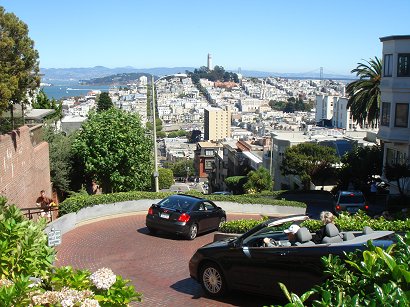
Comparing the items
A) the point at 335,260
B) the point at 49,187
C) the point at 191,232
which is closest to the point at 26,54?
the point at 49,187

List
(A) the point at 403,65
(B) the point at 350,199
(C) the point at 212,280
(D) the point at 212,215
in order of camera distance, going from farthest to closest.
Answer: (A) the point at 403,65, (B) the point at 350,199, (D) the point at 212,215, (C) the point at 212,280

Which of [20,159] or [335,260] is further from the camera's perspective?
[20,159]

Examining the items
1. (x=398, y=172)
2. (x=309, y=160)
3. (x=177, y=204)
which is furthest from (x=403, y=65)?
(x=177, y=204)

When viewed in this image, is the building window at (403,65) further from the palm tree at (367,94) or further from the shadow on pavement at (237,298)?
the shadow on pavement at (237,298)

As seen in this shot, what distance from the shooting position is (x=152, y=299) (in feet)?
30.8

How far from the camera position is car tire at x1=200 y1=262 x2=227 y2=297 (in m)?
9.08

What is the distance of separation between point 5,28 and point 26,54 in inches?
38.6

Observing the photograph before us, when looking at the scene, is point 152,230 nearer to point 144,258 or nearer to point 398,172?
point 144,258

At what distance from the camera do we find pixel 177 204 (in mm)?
15375

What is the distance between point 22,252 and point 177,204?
9.34 m

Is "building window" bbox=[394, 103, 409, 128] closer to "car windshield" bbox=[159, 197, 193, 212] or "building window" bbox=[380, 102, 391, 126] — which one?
"building window" bbox=[380, 102, 391, 126]

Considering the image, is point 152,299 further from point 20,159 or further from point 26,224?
point 20,159

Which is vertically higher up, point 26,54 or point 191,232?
point 26,54

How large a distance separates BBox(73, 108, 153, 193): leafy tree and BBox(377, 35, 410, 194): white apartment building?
12.8 metres
